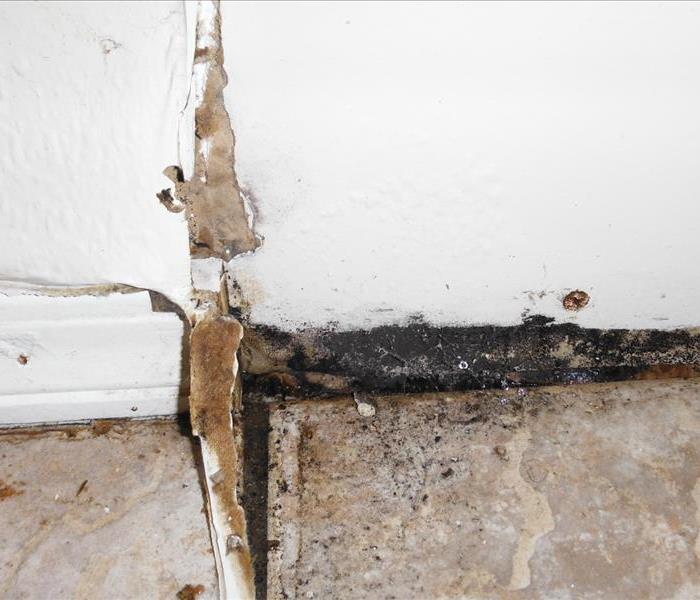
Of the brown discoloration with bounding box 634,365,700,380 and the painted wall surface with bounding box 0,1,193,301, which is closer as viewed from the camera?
the painted wall surface with bounding box 0,1,193,301

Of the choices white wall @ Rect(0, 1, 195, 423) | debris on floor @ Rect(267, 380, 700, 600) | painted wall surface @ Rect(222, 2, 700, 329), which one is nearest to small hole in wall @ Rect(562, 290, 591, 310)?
painted wall surface @ Rect(222, 2, 700, 329)

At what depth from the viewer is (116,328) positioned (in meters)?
1.09

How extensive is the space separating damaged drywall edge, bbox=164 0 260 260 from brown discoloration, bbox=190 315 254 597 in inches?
5.1

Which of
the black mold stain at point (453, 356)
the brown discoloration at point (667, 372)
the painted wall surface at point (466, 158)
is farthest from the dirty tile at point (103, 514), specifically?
the brown discoloration at point (667, 372)

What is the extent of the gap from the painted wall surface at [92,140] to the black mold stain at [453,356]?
32 centimetres

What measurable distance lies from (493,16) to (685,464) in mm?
914

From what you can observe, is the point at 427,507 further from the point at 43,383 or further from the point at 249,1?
the point at 249,1

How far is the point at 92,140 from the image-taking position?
2.77ft

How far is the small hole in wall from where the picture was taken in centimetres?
119

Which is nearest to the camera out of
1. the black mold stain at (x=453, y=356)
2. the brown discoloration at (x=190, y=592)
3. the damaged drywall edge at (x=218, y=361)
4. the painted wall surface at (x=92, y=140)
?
the painted wall surface at (x=92, y=140)

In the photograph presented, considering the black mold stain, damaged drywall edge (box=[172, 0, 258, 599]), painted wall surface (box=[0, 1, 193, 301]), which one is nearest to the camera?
painted wall surface (box=[0, 1, 193, 301])

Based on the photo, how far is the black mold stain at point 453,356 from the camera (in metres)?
1.24

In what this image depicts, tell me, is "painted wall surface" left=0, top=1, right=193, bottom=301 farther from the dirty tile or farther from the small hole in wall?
the small hole in wall

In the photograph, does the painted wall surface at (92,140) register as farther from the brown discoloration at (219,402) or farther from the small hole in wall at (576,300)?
the small hole in wall at (576,300)
